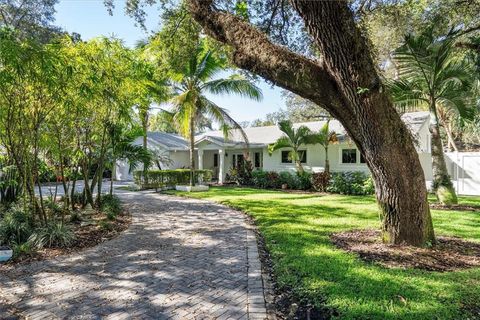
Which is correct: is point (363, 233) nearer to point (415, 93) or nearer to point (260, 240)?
point (260, 240)

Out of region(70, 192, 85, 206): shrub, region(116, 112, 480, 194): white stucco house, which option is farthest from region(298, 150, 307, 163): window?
region(70, 192, 85, 206): shrub

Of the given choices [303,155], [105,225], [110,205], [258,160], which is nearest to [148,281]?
[105,225]

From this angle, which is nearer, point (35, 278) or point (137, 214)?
point (35, 278)

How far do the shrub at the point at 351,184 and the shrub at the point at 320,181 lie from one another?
13.3 inches

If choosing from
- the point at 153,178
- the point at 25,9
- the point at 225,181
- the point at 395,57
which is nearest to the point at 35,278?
the point at 395,57

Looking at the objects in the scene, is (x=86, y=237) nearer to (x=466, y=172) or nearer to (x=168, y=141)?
(x=466, y=172)

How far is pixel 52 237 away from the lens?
6711mm

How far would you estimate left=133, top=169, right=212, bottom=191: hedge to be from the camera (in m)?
19.8

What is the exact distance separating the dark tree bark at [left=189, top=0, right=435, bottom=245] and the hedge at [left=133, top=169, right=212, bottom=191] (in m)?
15.0

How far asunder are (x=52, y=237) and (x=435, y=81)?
1235 centimetres

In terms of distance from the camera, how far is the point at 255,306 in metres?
3.99

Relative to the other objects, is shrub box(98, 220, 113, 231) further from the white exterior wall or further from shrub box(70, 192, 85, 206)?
the white exterior wall

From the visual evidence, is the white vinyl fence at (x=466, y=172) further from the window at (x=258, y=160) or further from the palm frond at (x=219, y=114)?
the window at (x=258, y=160)

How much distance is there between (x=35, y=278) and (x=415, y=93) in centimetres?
1219
